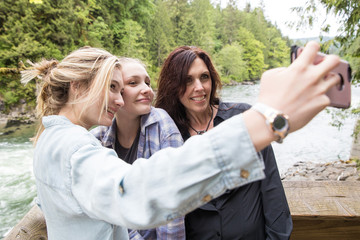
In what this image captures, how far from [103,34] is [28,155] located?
46.7 ft

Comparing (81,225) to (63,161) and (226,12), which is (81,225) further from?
(226,12)

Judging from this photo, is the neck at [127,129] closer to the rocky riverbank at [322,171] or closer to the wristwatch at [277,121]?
the wristwatch at [277,121]

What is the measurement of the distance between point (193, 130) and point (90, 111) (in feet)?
3.26

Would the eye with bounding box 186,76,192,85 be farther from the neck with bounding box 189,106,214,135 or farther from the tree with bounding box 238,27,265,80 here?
the tree with bounding box 238,27,265,80

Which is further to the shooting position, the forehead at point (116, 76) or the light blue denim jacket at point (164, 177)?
the forehead at point (116, 76)

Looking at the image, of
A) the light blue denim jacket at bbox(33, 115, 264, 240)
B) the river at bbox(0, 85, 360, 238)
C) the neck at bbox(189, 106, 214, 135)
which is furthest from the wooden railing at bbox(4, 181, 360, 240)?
the river at bbox(0, 85, 360, 238)

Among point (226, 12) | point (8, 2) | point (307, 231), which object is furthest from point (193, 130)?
point (226, 12)

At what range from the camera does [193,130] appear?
1.95m

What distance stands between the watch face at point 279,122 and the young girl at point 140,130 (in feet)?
3.61

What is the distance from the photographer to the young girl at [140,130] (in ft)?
5.14

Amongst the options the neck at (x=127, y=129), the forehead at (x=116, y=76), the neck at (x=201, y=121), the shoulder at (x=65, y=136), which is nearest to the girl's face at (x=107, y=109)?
the forehead at (x=116, y=76)

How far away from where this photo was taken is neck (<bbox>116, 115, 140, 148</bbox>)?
6.10ft

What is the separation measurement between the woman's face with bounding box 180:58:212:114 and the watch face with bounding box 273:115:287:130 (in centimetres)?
137

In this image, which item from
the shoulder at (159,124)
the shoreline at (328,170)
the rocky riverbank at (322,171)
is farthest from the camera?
the rocky riverbank at (322,171)
